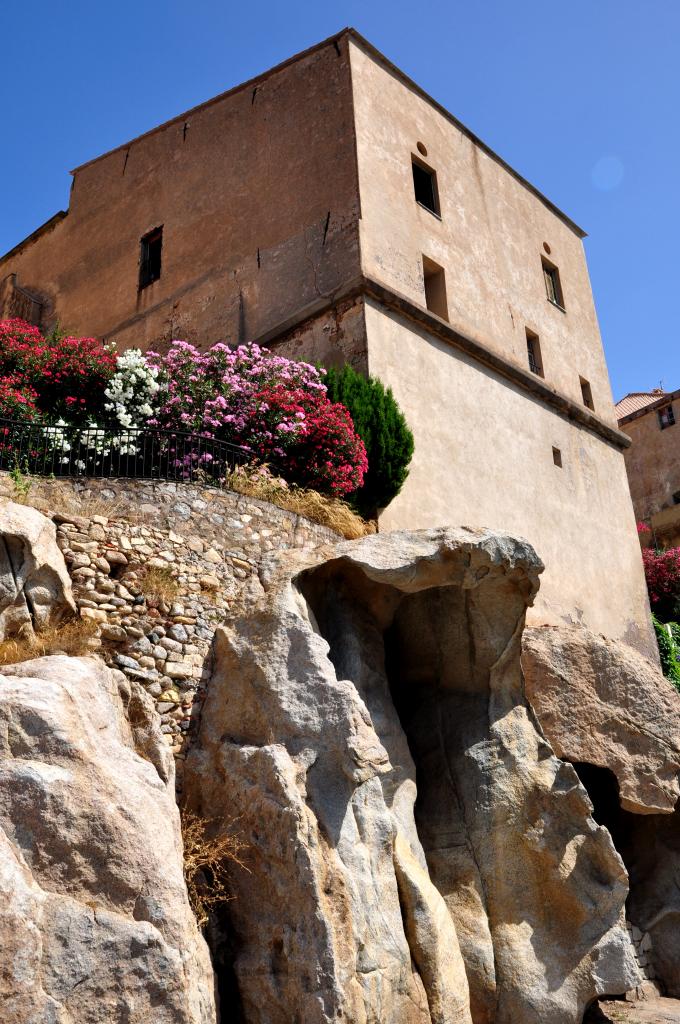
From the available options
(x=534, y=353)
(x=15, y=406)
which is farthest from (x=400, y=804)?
(x=534, y=353)

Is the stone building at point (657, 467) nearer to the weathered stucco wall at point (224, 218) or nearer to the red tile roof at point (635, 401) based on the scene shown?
the red tile roof at point (635, 401)

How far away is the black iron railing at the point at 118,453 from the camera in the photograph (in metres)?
11.1

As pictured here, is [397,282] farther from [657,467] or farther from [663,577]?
[657,467]

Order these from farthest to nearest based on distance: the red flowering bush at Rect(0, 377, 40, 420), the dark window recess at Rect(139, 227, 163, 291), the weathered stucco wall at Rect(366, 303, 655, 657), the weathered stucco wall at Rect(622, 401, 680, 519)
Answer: the weathered stucco wall at Rect(622, 401, 680, 519) → the dark window recess at Rect(139, 227, 163, 291) → the weathered stucco wall at Rect(366, 303, 655, 657) → the red flowering bush at Rect(0, 377, 40, 420)

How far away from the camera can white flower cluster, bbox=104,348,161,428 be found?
41.9 feet

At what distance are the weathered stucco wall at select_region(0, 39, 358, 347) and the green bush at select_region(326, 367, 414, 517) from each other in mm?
2387

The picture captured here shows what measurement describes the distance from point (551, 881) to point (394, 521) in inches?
212

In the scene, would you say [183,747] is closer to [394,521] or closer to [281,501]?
[281,501]

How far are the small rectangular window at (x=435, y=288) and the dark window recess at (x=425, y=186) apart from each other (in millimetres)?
1358

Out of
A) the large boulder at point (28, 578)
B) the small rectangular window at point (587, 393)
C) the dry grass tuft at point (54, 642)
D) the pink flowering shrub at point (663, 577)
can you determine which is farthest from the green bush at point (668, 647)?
the large boulder at point (28, 578)

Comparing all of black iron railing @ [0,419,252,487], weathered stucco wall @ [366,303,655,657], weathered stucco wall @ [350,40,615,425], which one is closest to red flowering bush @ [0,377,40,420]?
black iron railing @ [0,419,252,487]

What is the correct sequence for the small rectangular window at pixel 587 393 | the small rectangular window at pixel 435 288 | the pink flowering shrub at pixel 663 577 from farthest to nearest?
the pink flowering shrub at pixel 663 577
the small rectangular window at pixel 587 393
the small rectangular window at pixel 435 288

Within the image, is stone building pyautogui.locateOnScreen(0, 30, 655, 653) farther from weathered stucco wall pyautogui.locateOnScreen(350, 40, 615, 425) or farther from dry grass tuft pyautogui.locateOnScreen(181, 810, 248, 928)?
dry grass tuft pyautogui.locateOnScreen(181, 810, 248, 928)

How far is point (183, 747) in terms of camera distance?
9.14 meters
